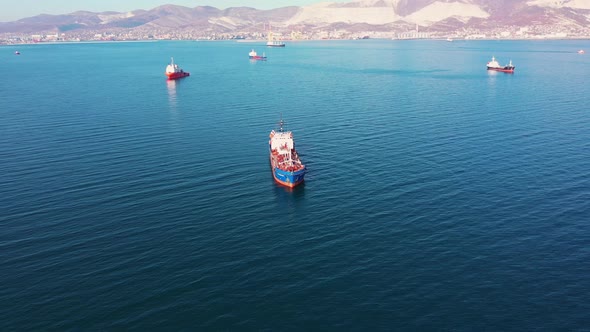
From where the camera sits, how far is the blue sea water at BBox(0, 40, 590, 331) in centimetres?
4591

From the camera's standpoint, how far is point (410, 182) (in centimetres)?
7969

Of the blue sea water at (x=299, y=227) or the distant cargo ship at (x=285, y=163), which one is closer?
the blue sea water at (x=299, y=227)

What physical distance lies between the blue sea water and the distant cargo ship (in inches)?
90.4

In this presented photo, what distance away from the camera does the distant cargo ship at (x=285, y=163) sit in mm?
78375

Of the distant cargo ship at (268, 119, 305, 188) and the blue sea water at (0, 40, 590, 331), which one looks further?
the distant cargo ship at (268, 119, 305, 188)

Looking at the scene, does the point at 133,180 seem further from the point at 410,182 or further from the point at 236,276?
the point at 410,182

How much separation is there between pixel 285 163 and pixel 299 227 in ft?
71.1

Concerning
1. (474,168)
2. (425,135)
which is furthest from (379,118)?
(474,168)

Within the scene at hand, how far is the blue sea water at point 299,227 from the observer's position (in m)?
45.9

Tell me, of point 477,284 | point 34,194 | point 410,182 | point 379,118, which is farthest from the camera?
point 379,118

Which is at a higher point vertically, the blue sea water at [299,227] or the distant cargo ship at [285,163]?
the distant cargo ship at [285,163]

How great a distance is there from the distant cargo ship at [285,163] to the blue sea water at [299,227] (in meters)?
2.30

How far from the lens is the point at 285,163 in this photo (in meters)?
83.3

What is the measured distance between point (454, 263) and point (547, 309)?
1124 centimetres
